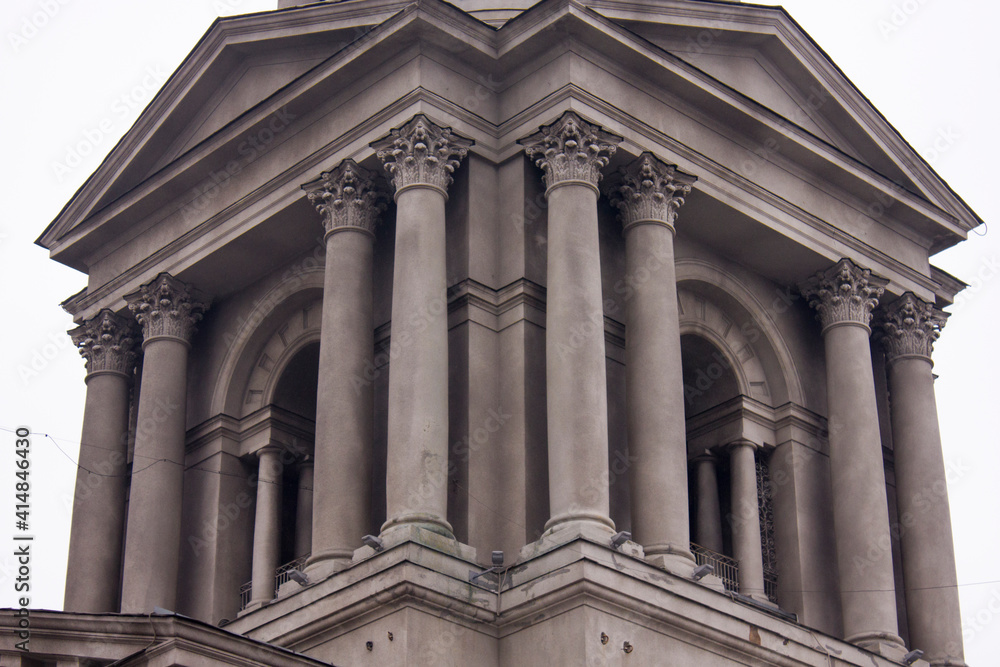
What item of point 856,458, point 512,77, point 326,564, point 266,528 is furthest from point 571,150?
point 266,528

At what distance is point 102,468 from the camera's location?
42250mm

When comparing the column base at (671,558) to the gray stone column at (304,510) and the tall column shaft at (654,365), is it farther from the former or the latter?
the gray stone column at (304,510)

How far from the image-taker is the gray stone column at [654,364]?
3406 cm

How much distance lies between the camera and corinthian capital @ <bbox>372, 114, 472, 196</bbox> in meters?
35.9

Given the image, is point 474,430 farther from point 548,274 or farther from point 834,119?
point 834,119

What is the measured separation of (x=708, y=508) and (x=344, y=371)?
9.63 m

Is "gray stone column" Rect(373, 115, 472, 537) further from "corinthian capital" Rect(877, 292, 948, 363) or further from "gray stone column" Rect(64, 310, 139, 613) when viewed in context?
"corinthian capital" Rect(877, 292, 948, 363)

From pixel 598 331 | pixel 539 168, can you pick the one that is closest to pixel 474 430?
pixel 598 331

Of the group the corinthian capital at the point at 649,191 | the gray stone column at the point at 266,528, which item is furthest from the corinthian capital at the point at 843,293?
the gray stone column at the point at 266,528

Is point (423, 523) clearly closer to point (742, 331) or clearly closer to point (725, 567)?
point (725, 567)

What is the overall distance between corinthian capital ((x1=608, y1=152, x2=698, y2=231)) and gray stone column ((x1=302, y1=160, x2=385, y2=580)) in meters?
5.09

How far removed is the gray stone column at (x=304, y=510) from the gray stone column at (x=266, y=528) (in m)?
0.56

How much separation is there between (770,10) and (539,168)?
7.57 m

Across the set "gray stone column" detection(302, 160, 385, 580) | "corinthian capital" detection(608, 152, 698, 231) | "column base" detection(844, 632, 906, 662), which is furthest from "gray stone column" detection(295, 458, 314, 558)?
"column base" detection(844, 632, 906, 662)
